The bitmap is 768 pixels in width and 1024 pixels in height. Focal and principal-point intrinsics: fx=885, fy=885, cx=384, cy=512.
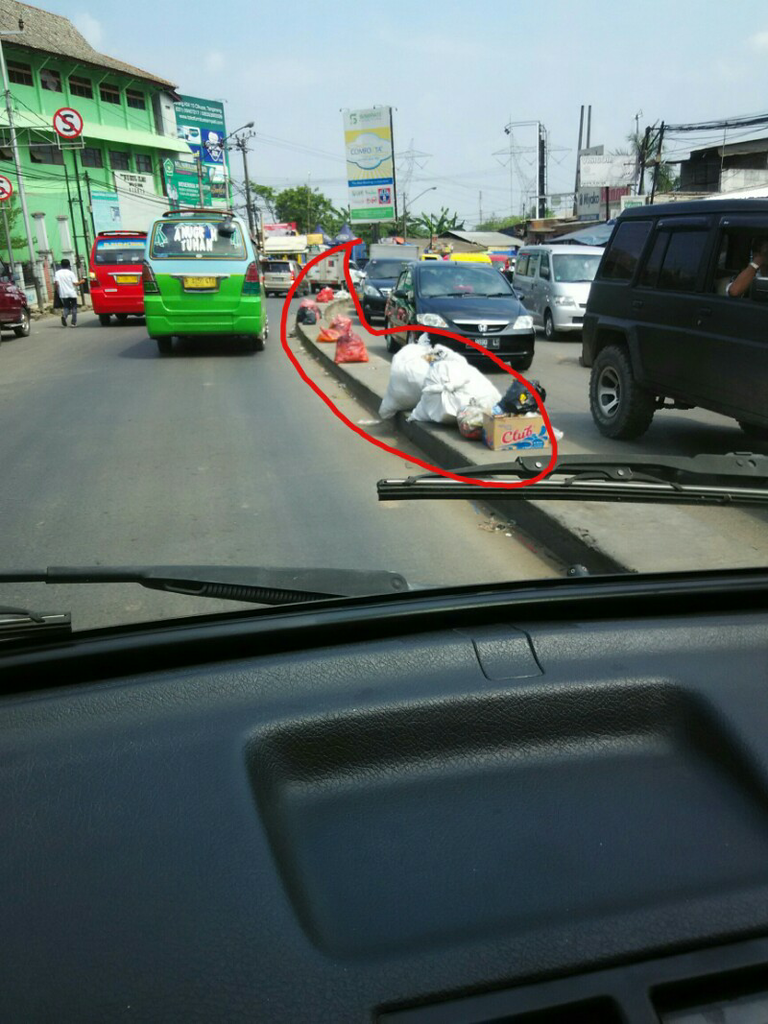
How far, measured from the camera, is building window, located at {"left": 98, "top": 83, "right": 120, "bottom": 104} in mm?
54281

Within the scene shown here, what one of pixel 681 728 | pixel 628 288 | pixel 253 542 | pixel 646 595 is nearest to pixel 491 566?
pixel 253 542

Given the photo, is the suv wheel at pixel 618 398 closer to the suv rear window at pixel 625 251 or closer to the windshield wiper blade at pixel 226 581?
the suv rear window at pixel 625 251

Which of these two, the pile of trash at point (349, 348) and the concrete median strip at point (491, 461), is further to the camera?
the pile of trash at point (349, 348)

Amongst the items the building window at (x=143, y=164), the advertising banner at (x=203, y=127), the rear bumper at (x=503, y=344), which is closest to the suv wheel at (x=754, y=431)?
the rear bumper at (x=503, y=344)

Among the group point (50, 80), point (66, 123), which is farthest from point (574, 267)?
point (50, 80)

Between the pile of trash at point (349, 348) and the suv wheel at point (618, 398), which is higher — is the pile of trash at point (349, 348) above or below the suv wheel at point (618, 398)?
below

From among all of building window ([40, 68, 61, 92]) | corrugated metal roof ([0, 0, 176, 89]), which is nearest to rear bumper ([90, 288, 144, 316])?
corrugated metal roof ([0, 0, 176, 89])

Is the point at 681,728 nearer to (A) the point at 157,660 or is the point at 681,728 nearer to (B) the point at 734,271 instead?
(A) the point at 157,660

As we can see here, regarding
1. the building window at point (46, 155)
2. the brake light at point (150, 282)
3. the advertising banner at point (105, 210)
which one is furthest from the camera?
the advertising banner at point (105, 210)

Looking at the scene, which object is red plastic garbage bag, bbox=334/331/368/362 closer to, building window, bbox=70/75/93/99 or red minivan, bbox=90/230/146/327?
red minivan, bbox=90/230/146/327

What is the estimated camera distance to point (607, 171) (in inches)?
1880

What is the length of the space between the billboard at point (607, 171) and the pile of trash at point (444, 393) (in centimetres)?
4433

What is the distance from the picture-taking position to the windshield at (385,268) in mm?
22891

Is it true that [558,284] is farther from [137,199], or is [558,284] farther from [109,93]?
[137,199]
